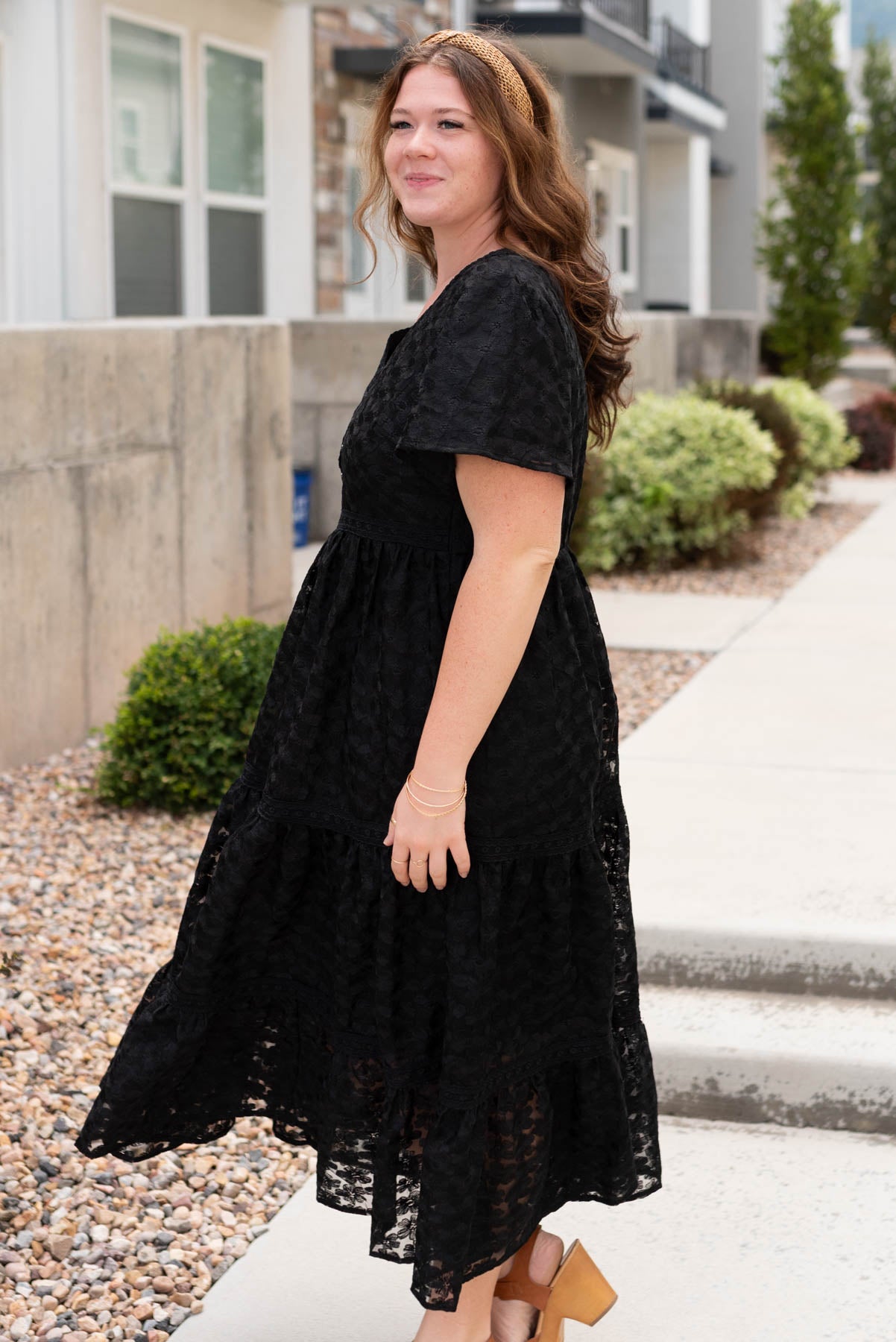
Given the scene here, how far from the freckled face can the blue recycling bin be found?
7.86 meters

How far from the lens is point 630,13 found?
1892 centimetres

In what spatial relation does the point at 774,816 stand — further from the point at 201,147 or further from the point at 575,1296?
the point at 201,147

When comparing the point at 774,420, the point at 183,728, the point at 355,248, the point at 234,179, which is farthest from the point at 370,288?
the point at 183,728

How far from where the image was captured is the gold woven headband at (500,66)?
2.07 m

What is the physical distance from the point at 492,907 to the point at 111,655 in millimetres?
4183

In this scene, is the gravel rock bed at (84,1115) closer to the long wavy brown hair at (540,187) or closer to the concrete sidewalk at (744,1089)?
the concrete sidewalk at (744,1089)

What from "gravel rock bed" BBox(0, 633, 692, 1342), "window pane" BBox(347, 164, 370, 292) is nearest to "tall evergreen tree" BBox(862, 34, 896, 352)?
"window pane" BBox(347, 164, 370, 292)

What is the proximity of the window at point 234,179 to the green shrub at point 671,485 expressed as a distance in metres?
2.77

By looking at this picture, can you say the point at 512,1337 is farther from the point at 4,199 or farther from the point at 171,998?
the point at 4,199

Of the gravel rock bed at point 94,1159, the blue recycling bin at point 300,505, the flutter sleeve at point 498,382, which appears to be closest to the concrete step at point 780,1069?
the gravel rock bed at point 94,1159

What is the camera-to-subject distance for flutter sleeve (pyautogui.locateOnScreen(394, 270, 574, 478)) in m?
1.95

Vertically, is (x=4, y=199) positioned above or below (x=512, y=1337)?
above

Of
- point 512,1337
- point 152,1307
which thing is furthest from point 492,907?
point 152,1307

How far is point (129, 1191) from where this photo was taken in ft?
10.0
